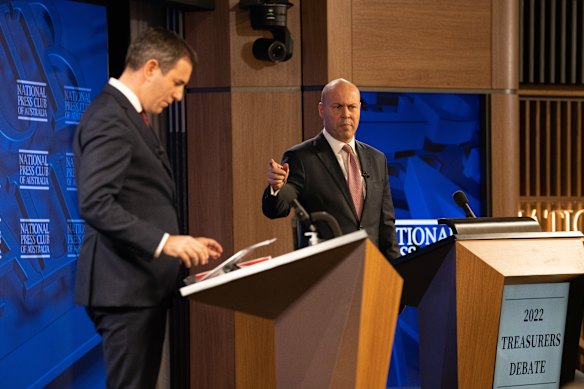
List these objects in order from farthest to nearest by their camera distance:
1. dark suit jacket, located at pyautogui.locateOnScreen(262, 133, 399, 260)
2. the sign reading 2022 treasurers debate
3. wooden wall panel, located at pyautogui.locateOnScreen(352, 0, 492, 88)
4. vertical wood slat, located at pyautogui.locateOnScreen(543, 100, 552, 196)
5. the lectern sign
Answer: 1. vertical wood slat, located at pyautogui.locateOnScreen(543, 100, 552, 196)
2. wooden wall panel, located at pyautogui.locateOnScreen(352, 0, 492, 88)
3. the sign reading 2022 treasurers debate
4. dark suit jacket, located at pyautogui.locateOnScreen(262, 133, 399, 260)
5. the lectern sign

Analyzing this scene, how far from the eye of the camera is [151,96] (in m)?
2.94

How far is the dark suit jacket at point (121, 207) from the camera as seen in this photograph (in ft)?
8.97

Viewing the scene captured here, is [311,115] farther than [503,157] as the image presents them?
No

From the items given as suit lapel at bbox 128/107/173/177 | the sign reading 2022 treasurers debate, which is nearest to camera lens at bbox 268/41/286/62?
the sign reading 2022 treasurers debate

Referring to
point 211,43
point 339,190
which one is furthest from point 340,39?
point 339,190

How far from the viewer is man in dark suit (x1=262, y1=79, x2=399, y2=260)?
4.21 meters

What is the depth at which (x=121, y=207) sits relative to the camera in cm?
276

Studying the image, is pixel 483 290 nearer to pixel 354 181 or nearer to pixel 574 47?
pixel 354 181

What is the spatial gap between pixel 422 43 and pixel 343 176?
1769 mm

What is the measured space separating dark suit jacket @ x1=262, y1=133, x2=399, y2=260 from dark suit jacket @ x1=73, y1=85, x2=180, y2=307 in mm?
1345

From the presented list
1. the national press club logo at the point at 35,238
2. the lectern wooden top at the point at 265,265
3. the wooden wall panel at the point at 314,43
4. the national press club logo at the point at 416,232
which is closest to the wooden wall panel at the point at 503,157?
the national press club logo at the point at 416,232

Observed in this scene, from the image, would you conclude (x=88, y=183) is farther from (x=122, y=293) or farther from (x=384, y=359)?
(x=384, y=359)

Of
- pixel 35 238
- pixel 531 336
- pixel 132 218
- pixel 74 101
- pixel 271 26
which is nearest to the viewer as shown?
pixel 132 218

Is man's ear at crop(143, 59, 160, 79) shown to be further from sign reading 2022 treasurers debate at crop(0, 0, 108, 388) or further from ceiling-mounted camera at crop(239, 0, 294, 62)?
ceiling-mounted camera at crop(239, 0, 294, 62)
